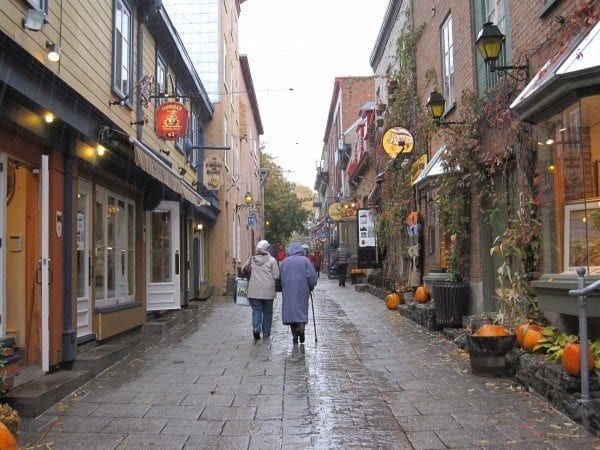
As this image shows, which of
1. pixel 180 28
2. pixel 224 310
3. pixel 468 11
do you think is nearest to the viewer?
pixel 468 11

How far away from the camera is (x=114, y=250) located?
33.1 feet

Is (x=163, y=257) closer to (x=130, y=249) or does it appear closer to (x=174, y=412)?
(x=130, y=249)

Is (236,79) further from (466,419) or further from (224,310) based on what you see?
(466,419)

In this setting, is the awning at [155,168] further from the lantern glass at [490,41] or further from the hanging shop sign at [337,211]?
the hanging shop sign at [337,211]

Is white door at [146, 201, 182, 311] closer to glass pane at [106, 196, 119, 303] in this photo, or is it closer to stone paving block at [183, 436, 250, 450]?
glass pane at [106, 196, 119, 303]

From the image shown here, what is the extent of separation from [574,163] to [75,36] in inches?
241

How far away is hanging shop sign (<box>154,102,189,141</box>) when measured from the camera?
11758 millimetres

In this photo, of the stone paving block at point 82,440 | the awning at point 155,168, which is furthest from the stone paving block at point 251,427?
the awning at point 155,168

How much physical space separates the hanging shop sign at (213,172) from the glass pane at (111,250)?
27.1ft

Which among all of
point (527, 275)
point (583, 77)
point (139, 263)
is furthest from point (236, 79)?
point (583, 77)

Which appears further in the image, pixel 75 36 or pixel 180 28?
pixel 180 28

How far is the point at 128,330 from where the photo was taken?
10.2 metres

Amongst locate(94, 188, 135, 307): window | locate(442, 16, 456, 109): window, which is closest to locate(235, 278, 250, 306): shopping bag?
locate(94, 188, 135, 307): window

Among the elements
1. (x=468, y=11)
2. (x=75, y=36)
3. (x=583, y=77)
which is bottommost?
(x=583, y=77)
